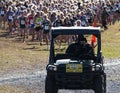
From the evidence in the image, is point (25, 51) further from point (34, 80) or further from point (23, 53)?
point (34, 80)

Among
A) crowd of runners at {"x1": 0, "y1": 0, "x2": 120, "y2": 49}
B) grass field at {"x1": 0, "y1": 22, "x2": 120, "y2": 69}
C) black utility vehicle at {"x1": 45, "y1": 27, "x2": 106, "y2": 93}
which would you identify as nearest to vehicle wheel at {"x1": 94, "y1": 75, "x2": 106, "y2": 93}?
black utility vehicle at {"x1": 45, "y1": 27, "x2": 106, "y2": 93}

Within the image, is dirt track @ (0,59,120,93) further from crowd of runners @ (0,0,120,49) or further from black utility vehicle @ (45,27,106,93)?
crowd of runners @ (0,0,120,49)

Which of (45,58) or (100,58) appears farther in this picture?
(45,58)

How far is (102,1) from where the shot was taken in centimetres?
4600

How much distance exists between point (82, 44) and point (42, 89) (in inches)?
139

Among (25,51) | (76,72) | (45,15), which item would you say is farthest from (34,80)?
(45,15)

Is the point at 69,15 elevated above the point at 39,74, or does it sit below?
above

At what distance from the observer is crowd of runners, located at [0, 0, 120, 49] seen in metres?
33.7

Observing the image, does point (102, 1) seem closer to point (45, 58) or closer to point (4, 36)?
point (4, 36)

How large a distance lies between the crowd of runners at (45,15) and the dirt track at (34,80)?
26.2ft

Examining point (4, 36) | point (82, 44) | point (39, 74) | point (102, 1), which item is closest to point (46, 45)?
point (4, 36)

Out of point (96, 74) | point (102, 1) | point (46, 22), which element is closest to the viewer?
point (96, 74)

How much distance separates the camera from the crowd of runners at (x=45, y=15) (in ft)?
111

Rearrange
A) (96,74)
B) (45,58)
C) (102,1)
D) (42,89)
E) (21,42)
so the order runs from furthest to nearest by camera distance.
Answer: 1. (102,1)
2. (21,42)
3. (45,58)
4. (42,89)
5. (96,74)
